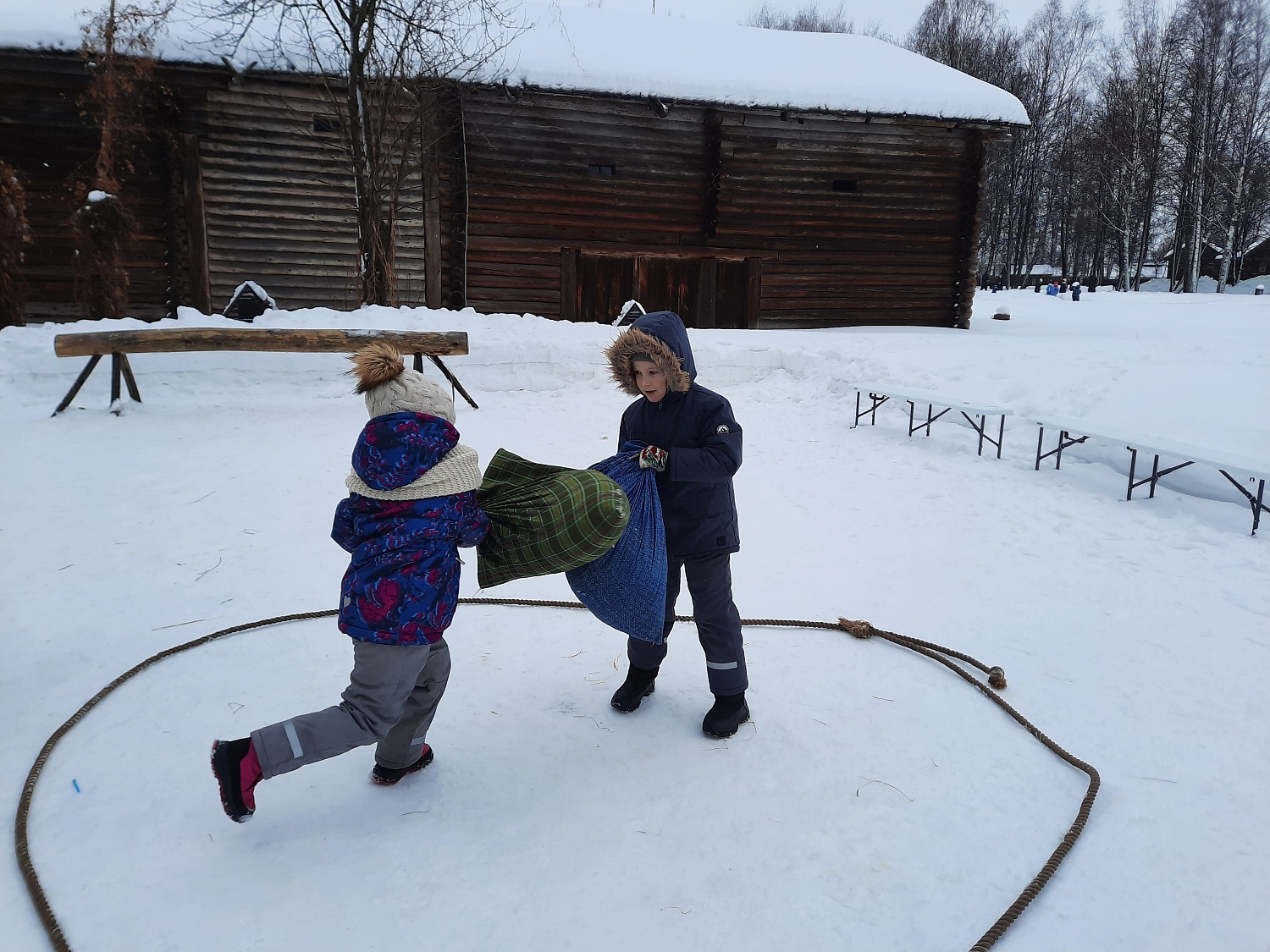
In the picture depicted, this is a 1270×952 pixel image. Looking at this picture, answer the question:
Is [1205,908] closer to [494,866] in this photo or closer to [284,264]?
[494,866]

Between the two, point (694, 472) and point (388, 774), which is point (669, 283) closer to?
point (694, 472)

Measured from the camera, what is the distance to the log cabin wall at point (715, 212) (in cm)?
1352

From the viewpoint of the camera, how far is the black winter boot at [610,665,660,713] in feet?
9.75

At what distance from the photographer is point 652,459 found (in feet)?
8.80

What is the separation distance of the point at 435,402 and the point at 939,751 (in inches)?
79.6

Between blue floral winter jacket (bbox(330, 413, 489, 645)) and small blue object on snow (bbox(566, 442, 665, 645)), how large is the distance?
0.49m

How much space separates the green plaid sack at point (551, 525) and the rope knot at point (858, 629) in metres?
1.57

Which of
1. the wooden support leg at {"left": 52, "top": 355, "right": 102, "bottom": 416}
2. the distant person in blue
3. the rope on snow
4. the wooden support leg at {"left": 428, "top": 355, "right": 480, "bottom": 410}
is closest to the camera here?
the rope on snow

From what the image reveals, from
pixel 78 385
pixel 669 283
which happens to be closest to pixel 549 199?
pixel 669 283

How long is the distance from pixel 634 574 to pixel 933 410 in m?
6.57

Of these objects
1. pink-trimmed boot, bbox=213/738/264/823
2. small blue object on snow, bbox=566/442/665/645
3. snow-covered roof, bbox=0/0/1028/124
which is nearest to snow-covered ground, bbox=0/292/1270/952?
pink-trimmed boot, bbox=213/738/264/823

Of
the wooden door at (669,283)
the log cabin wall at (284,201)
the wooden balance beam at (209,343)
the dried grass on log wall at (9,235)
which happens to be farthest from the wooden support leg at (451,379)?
the wooden door at (669,283)

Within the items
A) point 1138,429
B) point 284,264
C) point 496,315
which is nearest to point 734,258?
point 496,315

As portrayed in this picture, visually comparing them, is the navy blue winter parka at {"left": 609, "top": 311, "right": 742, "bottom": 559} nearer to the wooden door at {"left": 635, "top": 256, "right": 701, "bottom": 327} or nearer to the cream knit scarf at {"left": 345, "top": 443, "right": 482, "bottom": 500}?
the cream knit scarf at {"left": 345, "top": 443, "right": 482, "bottom": 500}
